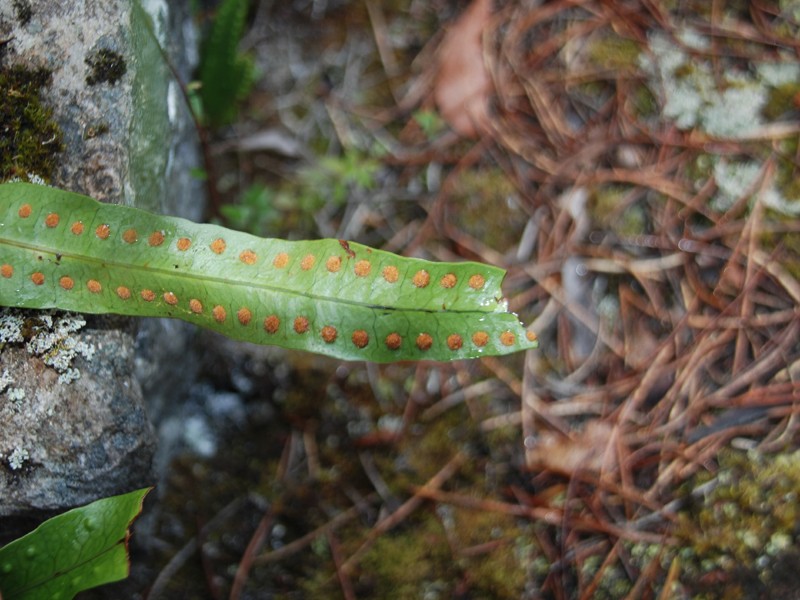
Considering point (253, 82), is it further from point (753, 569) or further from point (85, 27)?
point (753, 569)

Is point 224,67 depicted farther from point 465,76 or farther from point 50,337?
point 50,337

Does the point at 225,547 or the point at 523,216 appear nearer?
the point at 225,547

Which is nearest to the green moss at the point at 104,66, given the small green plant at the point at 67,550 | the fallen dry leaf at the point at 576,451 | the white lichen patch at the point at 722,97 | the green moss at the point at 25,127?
the green moss at the point at 25,127

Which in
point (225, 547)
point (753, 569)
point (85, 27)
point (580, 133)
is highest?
point (85, 27)

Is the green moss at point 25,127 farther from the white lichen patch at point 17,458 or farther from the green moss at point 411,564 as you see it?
the green moss at point 411,564

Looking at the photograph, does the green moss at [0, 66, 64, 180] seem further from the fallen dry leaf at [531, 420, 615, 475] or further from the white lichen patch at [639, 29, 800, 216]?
the white lichen patch at [639, 29, 800, 216]

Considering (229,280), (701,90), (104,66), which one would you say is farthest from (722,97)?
(104,66)

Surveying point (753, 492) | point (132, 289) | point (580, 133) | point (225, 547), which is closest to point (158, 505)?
point (225, 547)
